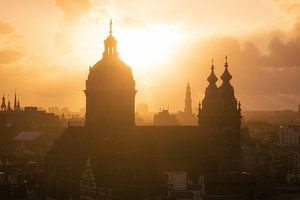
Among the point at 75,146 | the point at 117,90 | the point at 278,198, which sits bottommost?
the point at 278,198

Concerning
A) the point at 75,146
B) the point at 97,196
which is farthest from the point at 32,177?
the point at 97,196

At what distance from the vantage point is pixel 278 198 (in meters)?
93.6

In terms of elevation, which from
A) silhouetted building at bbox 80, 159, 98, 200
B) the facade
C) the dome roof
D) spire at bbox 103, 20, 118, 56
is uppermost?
spire at bbox 103, 20, 118, 56

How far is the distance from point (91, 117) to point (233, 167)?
722 inches

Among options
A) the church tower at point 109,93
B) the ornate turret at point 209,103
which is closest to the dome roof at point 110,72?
the church tower at point 109,93

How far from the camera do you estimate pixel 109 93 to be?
83438 millimetres

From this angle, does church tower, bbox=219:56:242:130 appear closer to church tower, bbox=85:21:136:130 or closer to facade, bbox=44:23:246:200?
facade, bbox=44:23:246:200

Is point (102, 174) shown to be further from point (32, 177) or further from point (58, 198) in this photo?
point (32, 177)

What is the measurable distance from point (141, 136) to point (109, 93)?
7015 millimetres

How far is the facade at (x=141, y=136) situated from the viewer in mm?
82375

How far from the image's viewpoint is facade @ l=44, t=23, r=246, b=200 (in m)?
82.4

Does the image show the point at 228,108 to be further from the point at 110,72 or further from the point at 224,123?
the point at 110,72

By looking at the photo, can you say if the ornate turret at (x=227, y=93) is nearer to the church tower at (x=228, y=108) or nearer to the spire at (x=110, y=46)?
the church tower at (x=228, y=108)

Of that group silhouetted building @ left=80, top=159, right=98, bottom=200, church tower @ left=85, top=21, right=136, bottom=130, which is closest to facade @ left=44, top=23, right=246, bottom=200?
church tower @ left=85, top=21, right=136, bottom=130
